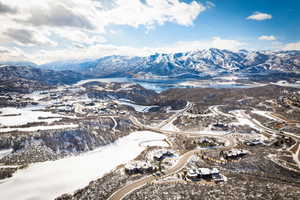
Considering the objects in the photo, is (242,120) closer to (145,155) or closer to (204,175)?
(145,155)

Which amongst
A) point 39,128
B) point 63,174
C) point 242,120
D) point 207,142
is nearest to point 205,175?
point 207,142

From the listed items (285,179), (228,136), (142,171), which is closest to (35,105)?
(142,171)

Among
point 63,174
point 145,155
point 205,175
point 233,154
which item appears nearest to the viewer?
point 205,175

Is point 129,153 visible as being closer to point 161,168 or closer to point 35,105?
point 161,168

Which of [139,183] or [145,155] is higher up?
[139,183]

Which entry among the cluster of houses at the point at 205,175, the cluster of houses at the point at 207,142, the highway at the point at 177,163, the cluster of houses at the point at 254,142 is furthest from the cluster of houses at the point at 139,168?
the cluster of houses at the point at 254,142

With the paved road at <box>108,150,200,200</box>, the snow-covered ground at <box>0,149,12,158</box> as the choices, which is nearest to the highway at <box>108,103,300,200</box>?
the paved road at <box>108,150,200,200</box>

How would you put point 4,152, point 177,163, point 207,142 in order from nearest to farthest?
point 177,163 → point 4,152 → point 207,142
